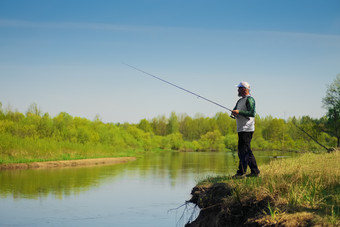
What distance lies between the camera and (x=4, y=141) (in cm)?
2150

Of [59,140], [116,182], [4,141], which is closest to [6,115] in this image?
[59,140]

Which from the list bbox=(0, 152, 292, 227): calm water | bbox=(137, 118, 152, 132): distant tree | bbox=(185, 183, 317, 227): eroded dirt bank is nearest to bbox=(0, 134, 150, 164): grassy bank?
bbox=(0, 152, 292, 227): calm water

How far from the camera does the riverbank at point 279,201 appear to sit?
169 inches

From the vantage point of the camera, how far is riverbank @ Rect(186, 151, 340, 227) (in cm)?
430

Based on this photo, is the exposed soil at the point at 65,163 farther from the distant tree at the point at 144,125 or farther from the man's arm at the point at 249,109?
the distant tree at the point at 144,125

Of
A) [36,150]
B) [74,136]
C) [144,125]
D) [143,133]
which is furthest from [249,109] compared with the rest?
[144,125]

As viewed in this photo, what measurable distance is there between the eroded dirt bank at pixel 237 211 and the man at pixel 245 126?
73 centimetres

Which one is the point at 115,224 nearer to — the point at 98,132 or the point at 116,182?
the point at 116,182

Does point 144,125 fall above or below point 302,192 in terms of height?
above

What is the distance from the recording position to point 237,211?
5.45 metres

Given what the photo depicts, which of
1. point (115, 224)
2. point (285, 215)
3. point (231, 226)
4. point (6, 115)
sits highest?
point (6, 115)

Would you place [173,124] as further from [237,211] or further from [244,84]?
[237,211]

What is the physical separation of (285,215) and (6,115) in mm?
29755

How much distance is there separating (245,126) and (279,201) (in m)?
2.47
